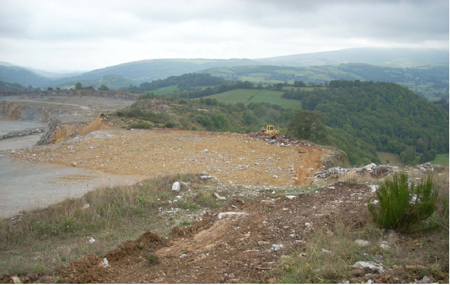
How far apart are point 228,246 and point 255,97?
7422 cm

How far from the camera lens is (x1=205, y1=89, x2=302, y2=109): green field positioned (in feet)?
235

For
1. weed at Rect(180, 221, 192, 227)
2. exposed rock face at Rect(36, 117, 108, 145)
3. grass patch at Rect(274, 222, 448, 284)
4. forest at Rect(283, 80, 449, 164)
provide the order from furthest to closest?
forest at Rect(283, 80, 449, 164)
exposed rock face at Rect(36, 117, 108, 145)
weed at Rect(180, 221, 192, 227)
grass patch at Rect(274, 222, 448, 284)

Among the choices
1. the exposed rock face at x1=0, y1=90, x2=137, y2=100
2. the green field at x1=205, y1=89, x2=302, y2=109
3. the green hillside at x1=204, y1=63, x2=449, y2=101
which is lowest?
the green field at x1=205, y1=89, x2=302, y2=109

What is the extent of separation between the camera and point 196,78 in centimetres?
11138

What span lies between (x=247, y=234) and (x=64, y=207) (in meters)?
4.09

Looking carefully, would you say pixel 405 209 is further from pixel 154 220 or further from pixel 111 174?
pixel 111 174

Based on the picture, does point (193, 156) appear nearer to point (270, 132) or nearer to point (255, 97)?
point (270, 132)

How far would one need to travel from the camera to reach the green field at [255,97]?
7177 centimetres

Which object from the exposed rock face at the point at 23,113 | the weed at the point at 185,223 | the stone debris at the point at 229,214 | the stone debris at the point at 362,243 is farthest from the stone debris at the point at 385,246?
the exposed rock face at the point at 23,113

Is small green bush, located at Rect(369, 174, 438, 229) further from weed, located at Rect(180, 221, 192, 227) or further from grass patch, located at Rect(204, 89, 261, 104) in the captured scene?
grass patch, located at Rect(204, 89, 261, 104)

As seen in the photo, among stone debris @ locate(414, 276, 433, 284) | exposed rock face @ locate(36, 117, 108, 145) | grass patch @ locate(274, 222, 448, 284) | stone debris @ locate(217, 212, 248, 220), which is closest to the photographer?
stone debris @ locate(414, 276, 433, 284)

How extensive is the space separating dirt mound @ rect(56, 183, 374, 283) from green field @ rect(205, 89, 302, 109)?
6423 centimetres

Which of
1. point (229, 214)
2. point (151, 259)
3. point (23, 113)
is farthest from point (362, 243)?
point (23, 113)

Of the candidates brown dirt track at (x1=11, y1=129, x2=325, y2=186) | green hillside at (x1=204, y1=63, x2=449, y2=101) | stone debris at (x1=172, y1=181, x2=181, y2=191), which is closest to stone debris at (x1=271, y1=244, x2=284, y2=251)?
stone debris at (x1=172, y1=181, x2=181, y2=191)
